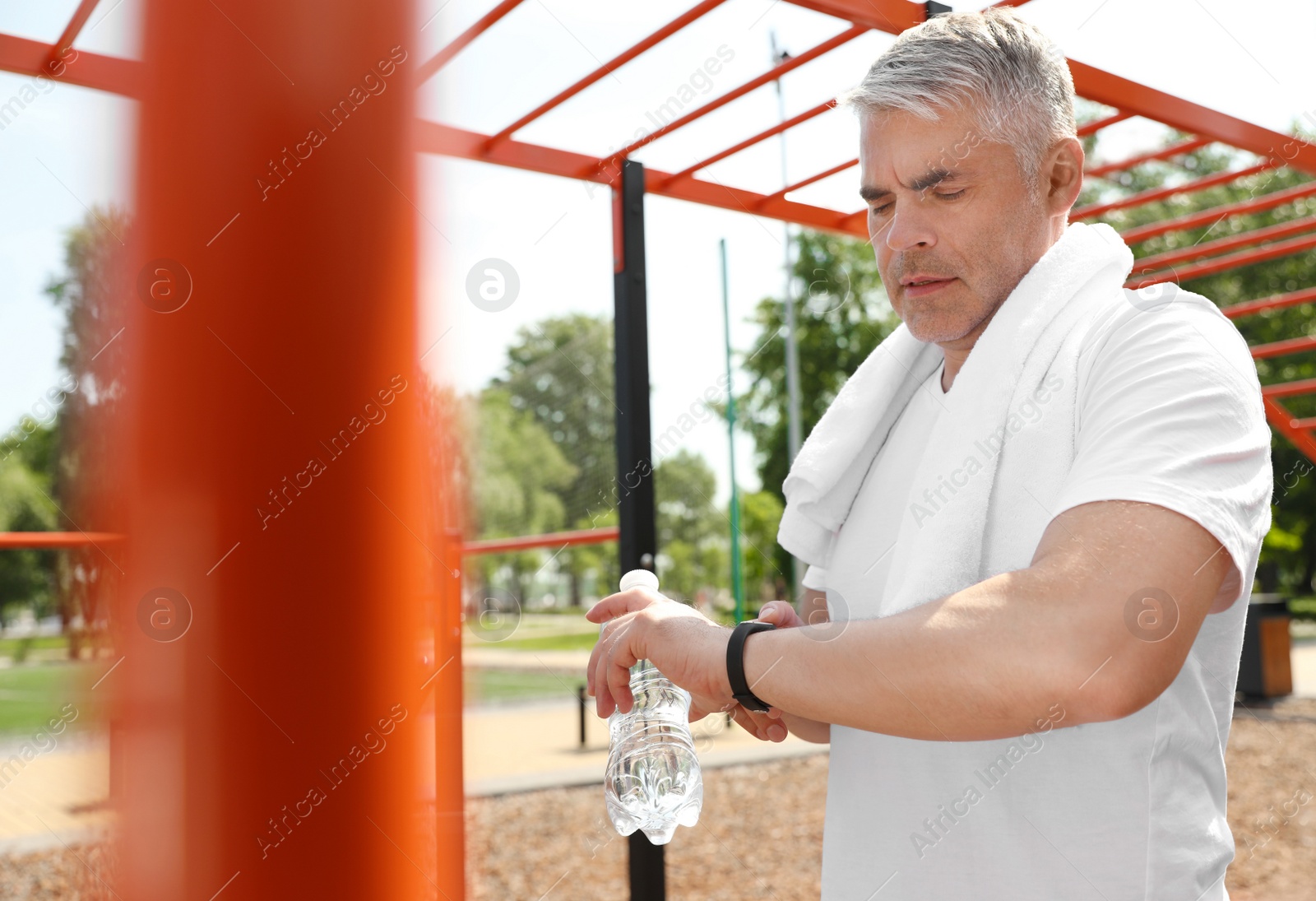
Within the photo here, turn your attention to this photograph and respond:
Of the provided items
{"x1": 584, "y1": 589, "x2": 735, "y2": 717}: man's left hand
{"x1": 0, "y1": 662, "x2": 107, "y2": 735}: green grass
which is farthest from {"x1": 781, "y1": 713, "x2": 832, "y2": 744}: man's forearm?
{"x1": 0, "y1": 662, "x2": 107, "y2": 735}: green grass

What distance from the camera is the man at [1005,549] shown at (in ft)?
3.18

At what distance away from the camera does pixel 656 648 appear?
1.22 metres

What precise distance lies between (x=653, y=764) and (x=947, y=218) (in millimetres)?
1149

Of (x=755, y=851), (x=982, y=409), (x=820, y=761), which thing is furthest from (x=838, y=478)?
(x=820, y=761)

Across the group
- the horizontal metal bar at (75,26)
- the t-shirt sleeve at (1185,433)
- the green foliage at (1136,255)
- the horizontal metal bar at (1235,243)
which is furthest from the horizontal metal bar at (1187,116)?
the green foliage at (1136,255)

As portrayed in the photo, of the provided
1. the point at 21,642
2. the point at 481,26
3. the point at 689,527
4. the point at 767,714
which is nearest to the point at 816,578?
the point at 767,714

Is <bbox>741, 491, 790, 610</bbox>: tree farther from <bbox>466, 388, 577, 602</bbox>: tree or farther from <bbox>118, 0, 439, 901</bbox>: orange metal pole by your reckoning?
<bbox>118, 0, 439, 901</bbox>: orange metal pole

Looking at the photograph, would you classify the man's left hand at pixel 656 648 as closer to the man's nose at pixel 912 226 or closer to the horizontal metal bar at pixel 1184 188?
the man's nose at pixel 912 226

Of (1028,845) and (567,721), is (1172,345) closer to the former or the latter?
(1028,845)

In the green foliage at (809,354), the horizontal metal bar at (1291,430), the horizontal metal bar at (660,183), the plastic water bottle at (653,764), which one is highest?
the green foliage at (809,354)

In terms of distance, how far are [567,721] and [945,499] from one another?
1266 centimetres

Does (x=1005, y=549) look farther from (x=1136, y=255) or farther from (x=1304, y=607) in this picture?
(x=1304, y=607)

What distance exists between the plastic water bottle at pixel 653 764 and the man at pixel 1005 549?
251 millimetres

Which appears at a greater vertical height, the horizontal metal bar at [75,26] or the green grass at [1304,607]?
the horizontal metal bar at [75,26]
